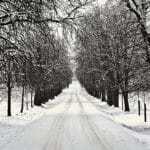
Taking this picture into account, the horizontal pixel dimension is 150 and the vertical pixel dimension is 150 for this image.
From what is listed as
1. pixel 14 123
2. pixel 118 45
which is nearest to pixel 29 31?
pixel 14 123

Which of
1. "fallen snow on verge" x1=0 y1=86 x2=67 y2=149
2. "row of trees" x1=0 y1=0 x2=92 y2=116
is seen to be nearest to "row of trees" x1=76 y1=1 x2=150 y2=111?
"row of trees" x1=0 y1=0 x2=92 y2=116

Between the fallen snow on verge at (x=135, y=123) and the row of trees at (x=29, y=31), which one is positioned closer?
the row of trees at (x=29, y=31)

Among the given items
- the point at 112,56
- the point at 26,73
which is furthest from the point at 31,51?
the point at 112,56

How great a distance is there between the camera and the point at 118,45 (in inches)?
1049

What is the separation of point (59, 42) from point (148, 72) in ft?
17.0

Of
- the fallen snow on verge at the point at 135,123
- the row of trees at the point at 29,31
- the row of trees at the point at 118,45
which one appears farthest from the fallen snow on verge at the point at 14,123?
the fallen snow on verge at the point at 135,123

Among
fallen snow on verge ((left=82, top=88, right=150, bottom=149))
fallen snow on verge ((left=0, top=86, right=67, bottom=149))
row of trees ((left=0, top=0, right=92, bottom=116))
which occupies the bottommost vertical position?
fallen snow on verge ((left=0, top=86, right=67, bottom=149))

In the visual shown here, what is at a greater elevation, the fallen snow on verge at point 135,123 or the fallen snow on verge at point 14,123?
the fallen snow on verge at point 135,123

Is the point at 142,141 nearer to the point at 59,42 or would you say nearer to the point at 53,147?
the point at 53,147

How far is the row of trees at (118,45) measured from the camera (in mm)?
13900

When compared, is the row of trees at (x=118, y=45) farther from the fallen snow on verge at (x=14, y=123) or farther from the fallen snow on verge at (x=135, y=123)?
the fallen snow on verge at (x=14, y=123)

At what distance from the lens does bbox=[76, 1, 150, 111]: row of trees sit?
13.9m

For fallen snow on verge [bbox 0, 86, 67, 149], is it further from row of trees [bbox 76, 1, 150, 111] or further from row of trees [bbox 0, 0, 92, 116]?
row of trees [bbox 76, 1, 150, 111]

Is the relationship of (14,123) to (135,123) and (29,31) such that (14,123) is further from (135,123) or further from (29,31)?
(29,31)
